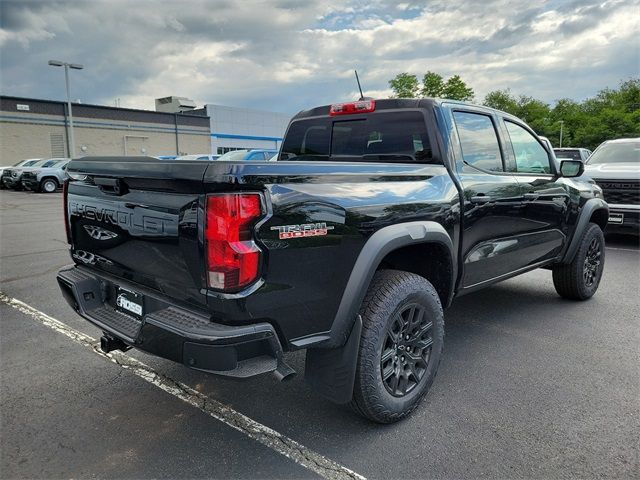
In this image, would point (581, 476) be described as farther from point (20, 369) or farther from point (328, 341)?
point (20, 369)

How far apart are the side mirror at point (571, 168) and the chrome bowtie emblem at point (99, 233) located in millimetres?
3932

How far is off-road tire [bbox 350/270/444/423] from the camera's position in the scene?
8.32ft

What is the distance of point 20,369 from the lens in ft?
11.3

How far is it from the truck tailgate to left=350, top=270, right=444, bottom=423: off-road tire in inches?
36.6

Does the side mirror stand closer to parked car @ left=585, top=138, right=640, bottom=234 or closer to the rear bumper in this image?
the rear bumper

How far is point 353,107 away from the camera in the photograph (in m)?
3.74

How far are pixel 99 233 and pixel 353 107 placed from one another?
2.08 m

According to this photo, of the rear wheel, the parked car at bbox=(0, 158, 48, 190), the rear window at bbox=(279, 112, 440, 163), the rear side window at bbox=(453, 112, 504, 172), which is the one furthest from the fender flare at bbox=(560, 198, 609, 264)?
the parked car at bbox=(0, 158, 48, 190)

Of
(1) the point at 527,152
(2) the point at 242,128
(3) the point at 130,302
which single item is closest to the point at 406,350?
(3) the point at 130,302

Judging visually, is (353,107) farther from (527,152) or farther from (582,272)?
(582,272)

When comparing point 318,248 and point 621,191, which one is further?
point 621,191

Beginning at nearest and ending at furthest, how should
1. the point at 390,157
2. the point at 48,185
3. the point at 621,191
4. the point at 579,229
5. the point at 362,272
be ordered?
1. the point at 362,272
2. the point at 390,157
3. the point at 579,229
4. the point at 621,191
5. the point at 48,185

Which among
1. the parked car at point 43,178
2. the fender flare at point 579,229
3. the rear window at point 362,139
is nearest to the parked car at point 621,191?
the fender flare at point 579,229

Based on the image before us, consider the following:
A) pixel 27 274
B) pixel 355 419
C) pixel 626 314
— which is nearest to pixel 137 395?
pixel 355 419
